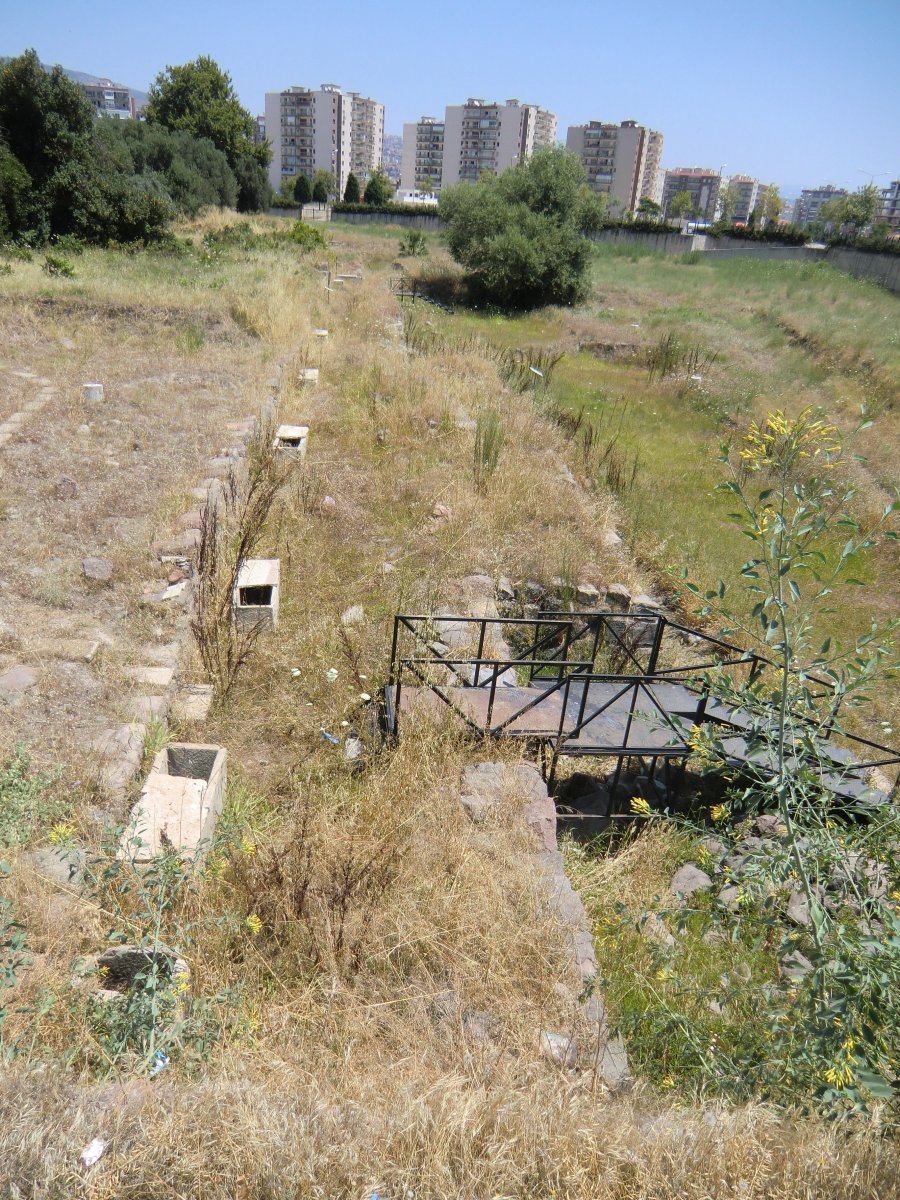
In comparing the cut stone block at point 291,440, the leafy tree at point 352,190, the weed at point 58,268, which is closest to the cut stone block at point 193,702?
the cut stone block at point 291,440

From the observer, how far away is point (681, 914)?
7.86 ft

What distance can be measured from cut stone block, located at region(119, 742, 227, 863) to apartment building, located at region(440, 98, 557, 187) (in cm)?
10691

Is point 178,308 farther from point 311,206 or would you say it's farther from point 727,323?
point 311,206

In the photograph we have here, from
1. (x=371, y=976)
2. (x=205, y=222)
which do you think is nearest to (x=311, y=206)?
(x=205, y=222)

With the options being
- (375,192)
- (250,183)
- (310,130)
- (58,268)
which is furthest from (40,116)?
(310,130)

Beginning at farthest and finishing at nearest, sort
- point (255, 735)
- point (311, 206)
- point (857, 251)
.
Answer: point (311, 206) → point (857, 251) → point (255, 735)

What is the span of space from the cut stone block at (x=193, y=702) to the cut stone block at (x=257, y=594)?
2.28ft

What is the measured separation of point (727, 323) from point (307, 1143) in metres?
23.3

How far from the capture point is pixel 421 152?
12388 cm

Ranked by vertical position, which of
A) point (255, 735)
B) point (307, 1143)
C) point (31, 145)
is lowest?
point (255, 735)

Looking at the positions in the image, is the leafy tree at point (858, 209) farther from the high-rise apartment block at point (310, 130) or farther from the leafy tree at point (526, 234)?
the high-rise apartment block at point (310, 130)

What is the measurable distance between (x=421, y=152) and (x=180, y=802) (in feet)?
457

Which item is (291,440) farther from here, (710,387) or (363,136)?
(363,136)

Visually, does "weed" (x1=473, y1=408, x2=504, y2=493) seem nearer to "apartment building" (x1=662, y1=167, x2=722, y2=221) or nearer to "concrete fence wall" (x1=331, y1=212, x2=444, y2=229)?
"concrete fence wall" (x1=331, y1=212, x2=444, y2=229)
